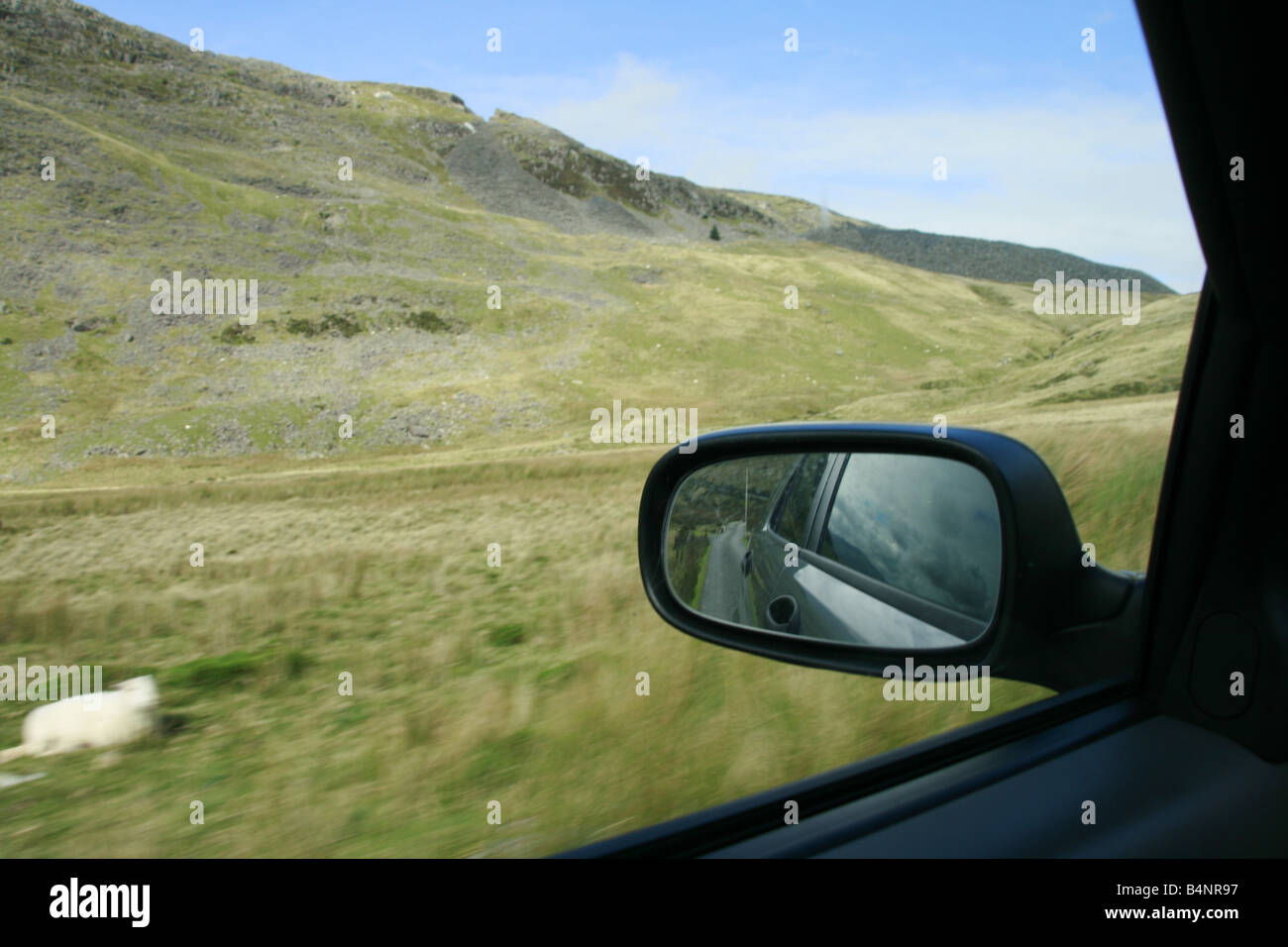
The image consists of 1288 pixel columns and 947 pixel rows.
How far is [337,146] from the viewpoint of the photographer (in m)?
128

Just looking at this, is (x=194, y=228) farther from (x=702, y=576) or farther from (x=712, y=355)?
(x=702, y=576)

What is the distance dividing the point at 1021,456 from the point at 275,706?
8.53 ft

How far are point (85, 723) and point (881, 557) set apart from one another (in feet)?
8.07

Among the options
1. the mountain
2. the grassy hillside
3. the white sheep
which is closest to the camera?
the grassy hillside

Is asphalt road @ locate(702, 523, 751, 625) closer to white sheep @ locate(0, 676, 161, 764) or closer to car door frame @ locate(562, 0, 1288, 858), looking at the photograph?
car door frame @ locate(562, 0, 1288, 858)

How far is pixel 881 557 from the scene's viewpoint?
2.53m

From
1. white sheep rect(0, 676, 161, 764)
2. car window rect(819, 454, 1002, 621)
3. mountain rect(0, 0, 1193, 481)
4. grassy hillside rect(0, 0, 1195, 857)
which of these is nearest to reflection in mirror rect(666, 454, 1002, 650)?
car window rect(819, 454, 1002, 621)

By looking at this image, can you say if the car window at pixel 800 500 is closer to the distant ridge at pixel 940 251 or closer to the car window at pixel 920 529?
the car window at pixel 920 529

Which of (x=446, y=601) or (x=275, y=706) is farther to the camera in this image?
(x=446, y=601)

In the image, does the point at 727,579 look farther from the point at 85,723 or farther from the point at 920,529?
the point at 85,723

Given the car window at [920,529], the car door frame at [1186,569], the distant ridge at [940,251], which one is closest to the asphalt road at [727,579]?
the car window at [920,529]

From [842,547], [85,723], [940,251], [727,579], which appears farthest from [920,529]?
[940,251]

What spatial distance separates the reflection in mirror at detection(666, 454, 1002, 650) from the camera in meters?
2.21
